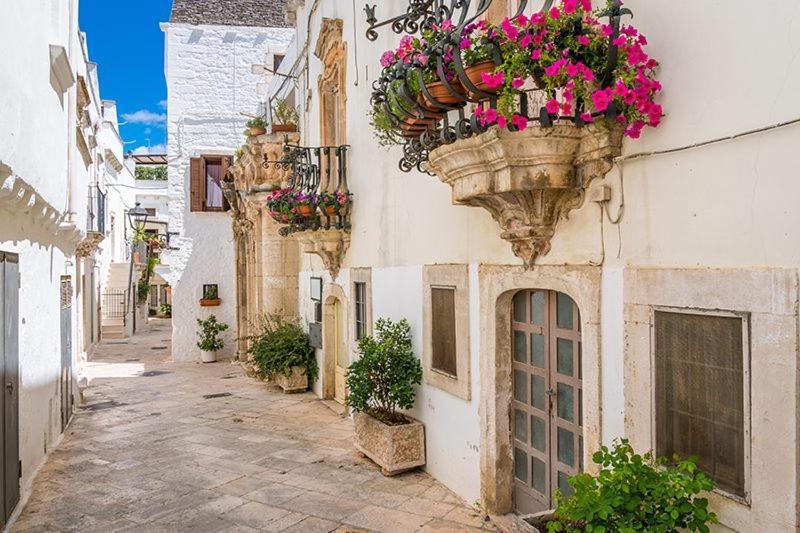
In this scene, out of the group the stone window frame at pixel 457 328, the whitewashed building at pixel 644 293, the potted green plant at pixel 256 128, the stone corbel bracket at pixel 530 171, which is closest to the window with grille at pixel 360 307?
the whitewashed building at pixel 644 293

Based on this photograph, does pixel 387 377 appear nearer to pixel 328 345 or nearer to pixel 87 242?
pixel 328 345

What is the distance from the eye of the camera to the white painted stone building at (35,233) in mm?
5074

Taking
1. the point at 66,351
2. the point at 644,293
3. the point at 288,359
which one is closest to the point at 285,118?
the point at 288,359

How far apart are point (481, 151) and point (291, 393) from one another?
26.5 ft

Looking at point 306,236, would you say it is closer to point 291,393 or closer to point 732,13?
point 291,393

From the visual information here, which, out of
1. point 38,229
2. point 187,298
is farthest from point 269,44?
point 38,229

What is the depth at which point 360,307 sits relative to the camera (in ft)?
27.2

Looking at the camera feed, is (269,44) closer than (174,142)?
No

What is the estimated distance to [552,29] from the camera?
10.6ft

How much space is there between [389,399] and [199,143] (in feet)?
41.5

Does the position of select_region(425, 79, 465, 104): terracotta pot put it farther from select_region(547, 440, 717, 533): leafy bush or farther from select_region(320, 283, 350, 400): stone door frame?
select_region(320, 283, 350, 400): stone door frame

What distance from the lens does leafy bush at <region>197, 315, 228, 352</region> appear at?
1575 cm

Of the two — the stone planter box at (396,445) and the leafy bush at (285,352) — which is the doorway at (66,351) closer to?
the leafy bush at (285,352)

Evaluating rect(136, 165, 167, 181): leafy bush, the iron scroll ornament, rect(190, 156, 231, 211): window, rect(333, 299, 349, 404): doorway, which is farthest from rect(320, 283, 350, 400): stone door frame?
rect(136, 165, 167, 181): leafy bush
